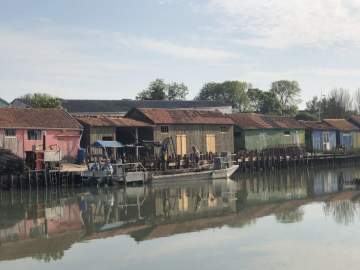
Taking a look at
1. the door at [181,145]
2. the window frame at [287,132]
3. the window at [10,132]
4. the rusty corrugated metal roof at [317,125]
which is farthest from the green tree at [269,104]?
the window at [10,132]

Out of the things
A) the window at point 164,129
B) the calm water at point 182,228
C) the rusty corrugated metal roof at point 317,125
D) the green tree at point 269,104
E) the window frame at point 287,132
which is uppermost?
the green tree at point 269,104

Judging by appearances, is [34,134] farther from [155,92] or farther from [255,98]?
[255,98]

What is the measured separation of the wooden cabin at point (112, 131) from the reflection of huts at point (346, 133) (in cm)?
2611

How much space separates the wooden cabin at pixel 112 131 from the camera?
37562 millimetres

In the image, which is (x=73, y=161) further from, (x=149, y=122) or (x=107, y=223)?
(x=107, y=223)

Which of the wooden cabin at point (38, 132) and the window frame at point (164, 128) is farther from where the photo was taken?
the window frame at point (164, 128)

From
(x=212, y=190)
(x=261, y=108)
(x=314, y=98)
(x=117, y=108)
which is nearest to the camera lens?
(x=212, y=190)

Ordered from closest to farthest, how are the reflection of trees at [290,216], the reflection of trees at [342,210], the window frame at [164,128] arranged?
the reflection of trees at [342,210] < the reflection of trees at [290,216] < the window frame at [164,128]

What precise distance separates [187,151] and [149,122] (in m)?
4.10

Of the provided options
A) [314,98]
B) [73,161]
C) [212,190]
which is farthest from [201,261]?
[314,98]

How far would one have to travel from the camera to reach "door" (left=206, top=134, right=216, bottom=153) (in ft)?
145

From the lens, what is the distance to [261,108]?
85625 mm

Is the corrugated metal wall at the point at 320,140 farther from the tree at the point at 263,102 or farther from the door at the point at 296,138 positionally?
the tree at the point at 263,102

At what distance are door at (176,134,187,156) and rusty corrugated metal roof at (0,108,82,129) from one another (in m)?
8.09
